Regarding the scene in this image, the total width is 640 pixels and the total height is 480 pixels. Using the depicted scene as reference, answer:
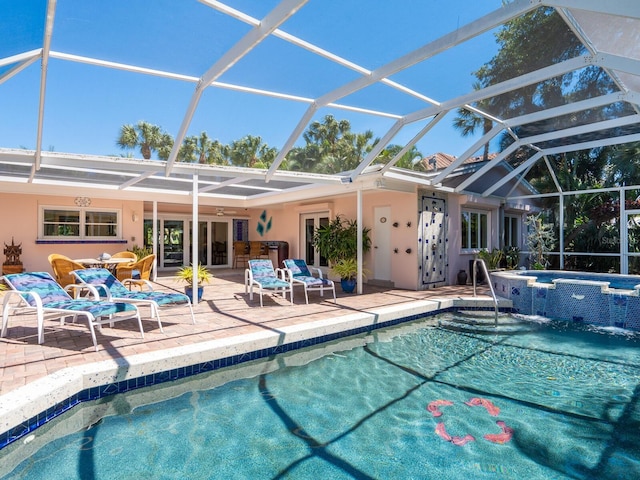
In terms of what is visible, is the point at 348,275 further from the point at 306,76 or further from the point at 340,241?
the point at 306,76

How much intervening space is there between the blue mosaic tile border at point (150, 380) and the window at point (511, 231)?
35.0 feet

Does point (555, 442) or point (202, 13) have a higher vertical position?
point (202, 13)

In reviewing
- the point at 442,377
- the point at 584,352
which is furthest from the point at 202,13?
the point at 584,352

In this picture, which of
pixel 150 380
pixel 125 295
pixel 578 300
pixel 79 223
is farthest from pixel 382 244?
pixel 79 223

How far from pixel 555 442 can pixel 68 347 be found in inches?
228

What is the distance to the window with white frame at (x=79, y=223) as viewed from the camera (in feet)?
A: 40.5

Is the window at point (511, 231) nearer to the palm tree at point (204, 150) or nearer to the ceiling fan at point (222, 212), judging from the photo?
the ceiling fan at point (222, 212)

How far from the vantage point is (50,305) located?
5.41 meters

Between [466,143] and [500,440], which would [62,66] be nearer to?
[500,440]

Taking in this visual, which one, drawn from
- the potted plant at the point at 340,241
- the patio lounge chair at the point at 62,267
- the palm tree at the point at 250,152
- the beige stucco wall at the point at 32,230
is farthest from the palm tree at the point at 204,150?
the patio lounge chair at the point at 62,267

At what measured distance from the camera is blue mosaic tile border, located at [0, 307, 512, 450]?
3.46 meters

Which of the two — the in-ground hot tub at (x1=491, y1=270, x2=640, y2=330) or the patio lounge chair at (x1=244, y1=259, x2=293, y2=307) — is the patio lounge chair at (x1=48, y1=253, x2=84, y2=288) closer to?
the patio lounge chair at (x1=244, y1=259, x2=293, y2=307)

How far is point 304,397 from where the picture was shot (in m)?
4.34

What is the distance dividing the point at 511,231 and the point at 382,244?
7128mm
